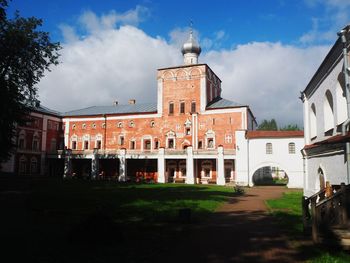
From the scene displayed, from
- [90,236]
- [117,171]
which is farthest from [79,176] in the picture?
[90,236]

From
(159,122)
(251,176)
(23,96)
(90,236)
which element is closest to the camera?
(90,236)

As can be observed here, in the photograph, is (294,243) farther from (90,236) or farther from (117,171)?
(117,171)

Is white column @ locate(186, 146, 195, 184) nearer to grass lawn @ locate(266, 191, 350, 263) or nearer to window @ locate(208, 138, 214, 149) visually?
window @ locate(208, 138, 214, 149)

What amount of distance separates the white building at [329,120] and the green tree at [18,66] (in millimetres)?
16687

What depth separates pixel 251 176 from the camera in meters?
38.4

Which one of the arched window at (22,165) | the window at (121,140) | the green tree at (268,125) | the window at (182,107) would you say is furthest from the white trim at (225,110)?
the green tree at (268,125)

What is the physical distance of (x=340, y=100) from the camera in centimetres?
1338

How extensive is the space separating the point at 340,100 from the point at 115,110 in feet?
132

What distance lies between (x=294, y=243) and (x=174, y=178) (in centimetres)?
3455

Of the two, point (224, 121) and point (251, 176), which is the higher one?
point (224, 121)

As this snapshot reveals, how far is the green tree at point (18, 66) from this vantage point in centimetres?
2136

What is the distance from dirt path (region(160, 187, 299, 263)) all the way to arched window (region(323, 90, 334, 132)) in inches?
218

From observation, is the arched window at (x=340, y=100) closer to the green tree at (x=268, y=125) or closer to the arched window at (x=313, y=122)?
the arched window at (x=313, y=122)

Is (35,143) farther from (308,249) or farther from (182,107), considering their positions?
(308,249)
